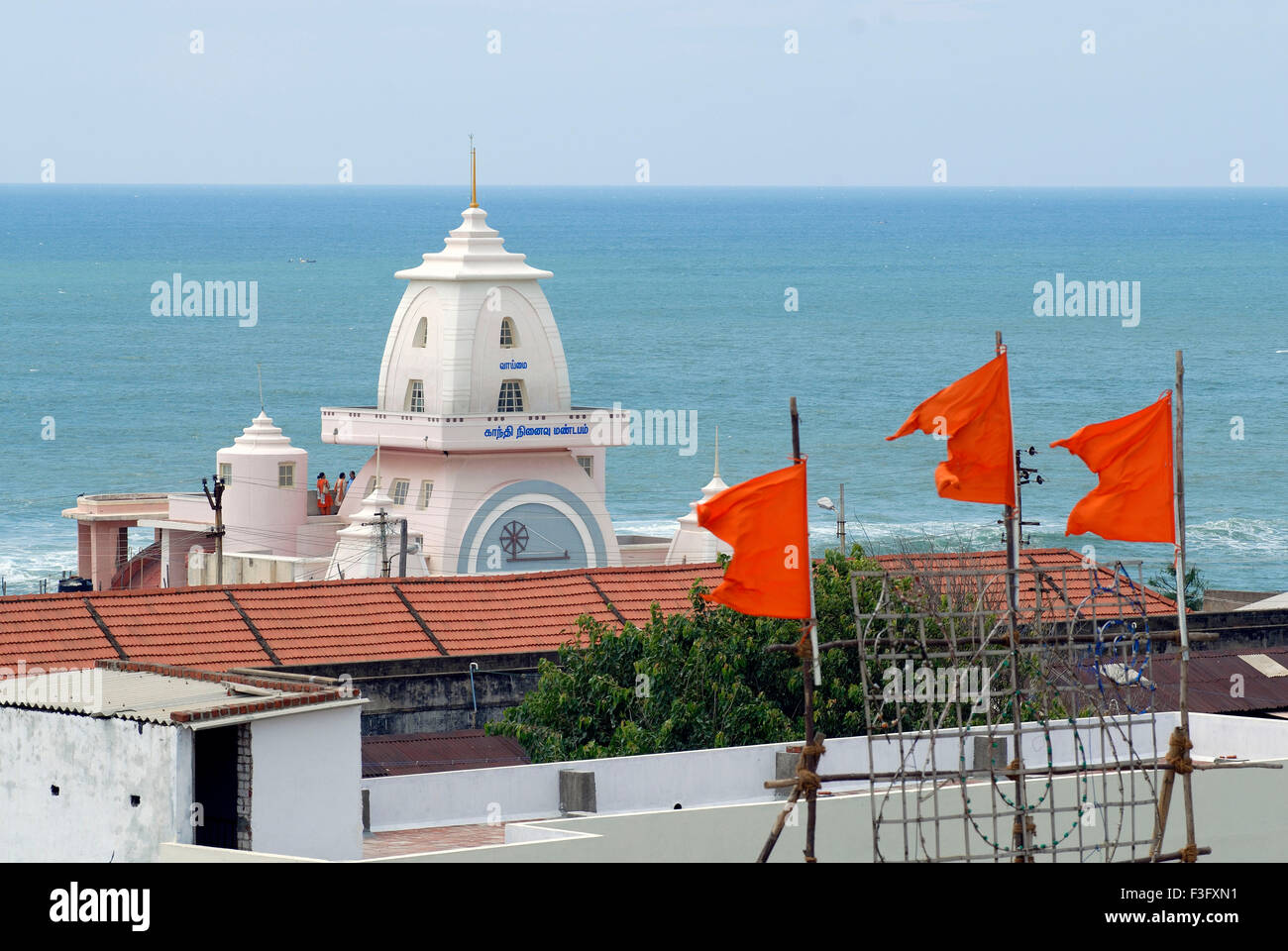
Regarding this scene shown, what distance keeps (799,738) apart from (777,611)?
1268 cm

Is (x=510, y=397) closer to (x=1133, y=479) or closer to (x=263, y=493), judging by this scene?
(x=263, y=493)

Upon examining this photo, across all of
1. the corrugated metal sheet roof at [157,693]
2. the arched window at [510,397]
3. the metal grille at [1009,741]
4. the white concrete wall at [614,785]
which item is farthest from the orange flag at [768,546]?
the arched window at [510,397]

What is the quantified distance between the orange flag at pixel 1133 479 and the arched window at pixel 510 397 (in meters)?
35.3

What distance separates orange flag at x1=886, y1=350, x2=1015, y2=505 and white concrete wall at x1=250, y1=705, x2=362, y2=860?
303 inches

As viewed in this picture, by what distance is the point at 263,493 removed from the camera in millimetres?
60344

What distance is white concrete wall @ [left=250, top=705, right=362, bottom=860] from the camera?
1091 inches

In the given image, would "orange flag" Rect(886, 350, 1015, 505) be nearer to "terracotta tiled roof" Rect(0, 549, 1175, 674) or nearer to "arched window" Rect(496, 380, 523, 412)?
"terracotta tiled roof" Rect(0, 549, 1175, 674)

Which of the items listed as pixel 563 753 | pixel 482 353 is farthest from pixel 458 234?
pixel 563 753

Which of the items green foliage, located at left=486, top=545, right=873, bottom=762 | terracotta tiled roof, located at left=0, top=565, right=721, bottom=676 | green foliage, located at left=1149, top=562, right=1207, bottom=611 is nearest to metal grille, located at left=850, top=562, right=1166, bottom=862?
green foliage, located at left=486, top=545, right=873, bottom=762

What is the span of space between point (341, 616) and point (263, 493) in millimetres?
19184

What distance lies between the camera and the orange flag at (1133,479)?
24688 mm

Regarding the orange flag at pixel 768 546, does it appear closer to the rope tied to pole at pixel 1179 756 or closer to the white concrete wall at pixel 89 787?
the rope tied to pole at pixel 1179 756

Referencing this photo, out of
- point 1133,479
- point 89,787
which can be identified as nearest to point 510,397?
point 89,787
